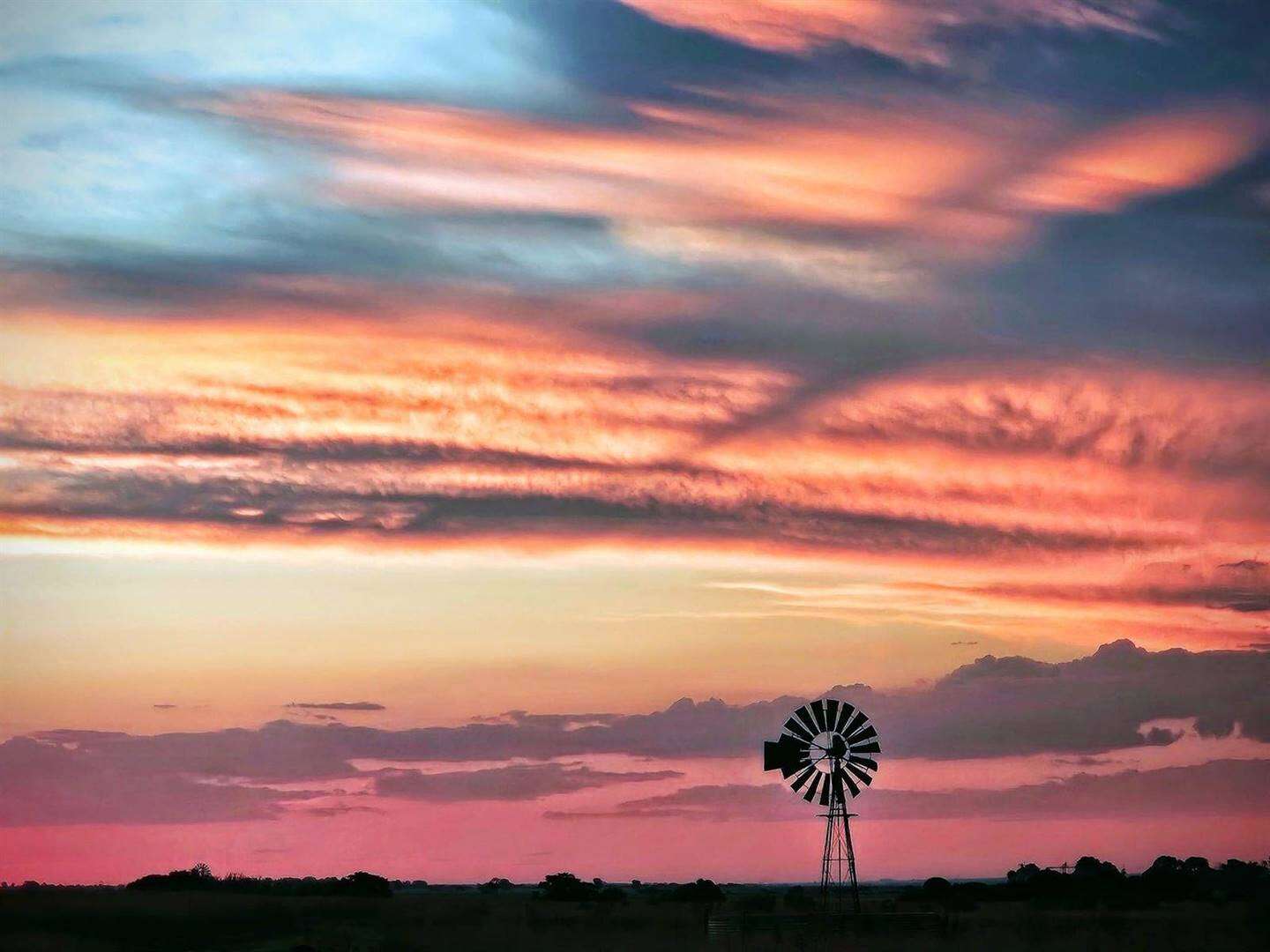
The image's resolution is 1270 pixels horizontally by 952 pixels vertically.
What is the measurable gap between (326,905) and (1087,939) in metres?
43.4

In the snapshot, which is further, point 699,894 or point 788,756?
point 699,894

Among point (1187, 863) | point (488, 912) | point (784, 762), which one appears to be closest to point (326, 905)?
point (488, 912)

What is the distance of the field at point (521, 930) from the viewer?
58812 millimetres

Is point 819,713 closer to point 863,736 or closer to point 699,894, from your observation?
point 863,736

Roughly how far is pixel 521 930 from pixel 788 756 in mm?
12967

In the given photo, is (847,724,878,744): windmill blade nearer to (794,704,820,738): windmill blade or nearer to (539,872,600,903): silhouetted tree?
(794,704,820,738): windmill blade

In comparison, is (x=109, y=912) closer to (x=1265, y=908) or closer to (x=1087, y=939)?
(x=1087, y=939)

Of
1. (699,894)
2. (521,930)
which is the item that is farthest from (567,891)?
(521,930)

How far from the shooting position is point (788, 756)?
69.0 m

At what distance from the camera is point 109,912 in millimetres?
68375

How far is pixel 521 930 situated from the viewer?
67.5m

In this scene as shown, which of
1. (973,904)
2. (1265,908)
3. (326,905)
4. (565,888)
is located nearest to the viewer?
(1265,908)

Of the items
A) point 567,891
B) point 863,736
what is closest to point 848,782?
point 863,736

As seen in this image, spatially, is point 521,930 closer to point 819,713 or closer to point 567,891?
point 819,713
